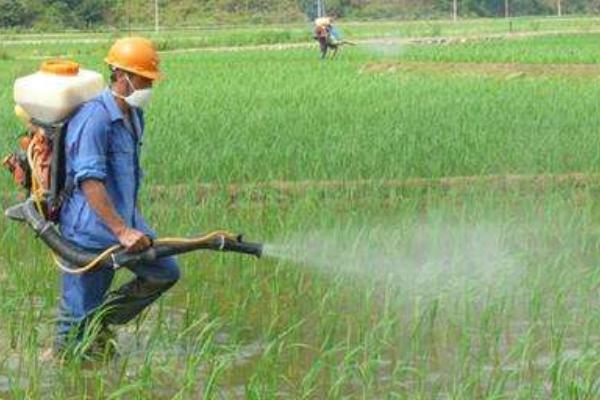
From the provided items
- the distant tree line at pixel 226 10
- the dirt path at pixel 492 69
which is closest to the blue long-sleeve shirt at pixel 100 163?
the dirt path at pixel 492 69

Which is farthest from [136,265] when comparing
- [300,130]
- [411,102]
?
[411,102]

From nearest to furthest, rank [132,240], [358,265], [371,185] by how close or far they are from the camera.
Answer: [132,240] < [358,265] < [371,185]

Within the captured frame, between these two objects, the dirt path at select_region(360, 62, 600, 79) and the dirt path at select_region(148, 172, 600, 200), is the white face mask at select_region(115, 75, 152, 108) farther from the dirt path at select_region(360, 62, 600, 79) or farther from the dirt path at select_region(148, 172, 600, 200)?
the dirt path at select_region(360, 62, 600, 79)

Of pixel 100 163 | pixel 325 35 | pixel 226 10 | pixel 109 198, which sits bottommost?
pixel 226 10

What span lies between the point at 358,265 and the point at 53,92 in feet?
6.24

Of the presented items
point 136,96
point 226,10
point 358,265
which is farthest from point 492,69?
point 226,10

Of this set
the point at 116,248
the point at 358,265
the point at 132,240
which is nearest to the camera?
the point at 132,240

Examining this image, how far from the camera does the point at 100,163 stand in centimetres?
440

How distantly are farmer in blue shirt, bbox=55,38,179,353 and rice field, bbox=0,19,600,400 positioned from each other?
6.0 inches

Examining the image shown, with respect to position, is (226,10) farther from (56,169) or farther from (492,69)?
(56,169)

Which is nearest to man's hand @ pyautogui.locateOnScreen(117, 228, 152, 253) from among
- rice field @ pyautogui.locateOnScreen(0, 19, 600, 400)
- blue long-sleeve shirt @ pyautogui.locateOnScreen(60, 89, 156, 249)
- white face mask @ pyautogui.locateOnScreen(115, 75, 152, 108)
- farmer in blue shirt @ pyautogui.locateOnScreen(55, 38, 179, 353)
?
farmer in blue shirt @ pyautogui.locateOnScreen(55, 38, 179, 353)

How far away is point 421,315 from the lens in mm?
4914

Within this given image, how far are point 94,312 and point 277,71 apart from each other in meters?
15.6

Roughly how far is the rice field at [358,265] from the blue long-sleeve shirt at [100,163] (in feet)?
1.32
